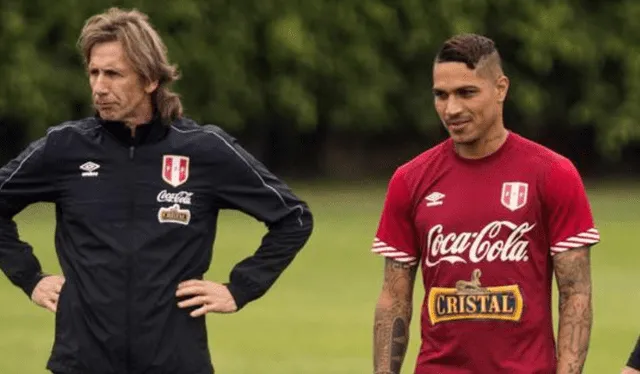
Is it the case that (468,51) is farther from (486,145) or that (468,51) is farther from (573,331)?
(573,331)

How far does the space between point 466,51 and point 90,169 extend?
1449 mm

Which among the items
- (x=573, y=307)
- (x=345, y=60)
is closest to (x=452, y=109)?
(x=573, y=307)

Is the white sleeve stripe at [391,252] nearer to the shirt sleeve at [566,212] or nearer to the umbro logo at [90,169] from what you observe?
the shirt sleeve at [566,212]

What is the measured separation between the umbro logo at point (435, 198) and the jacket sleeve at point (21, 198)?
1.42 m

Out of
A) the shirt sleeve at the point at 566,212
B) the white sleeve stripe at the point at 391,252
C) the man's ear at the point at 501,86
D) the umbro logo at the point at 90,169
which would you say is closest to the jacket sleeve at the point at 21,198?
the umbro logo at the point at 90,169

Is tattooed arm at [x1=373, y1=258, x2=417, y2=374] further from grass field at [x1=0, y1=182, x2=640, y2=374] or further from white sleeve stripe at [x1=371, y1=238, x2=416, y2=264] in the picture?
grass field at [x1=0, y1=182, x2=640, y2=374]

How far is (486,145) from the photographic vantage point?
276 inches

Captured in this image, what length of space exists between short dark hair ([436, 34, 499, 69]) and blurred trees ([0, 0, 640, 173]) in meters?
31.7

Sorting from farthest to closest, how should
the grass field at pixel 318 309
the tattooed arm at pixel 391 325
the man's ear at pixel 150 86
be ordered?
the grass field at pixel 318 309 → the man's ear at pixel 150 86 → the tattooed arm at pixel 391 325

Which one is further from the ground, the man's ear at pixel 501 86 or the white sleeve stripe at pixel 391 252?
the man's ear at pixel 501 86

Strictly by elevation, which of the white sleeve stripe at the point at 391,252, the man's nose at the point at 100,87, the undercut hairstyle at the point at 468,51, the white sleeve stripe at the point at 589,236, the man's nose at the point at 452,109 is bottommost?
the white sleeve stripe at the point at 391,252

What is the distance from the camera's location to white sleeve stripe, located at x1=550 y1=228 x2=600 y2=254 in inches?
269

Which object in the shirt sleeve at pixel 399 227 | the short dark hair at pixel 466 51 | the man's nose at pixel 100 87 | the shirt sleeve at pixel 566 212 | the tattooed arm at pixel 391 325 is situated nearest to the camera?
the shirt sleeve at pixel 566 212

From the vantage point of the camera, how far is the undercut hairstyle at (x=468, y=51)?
22.7 feet
